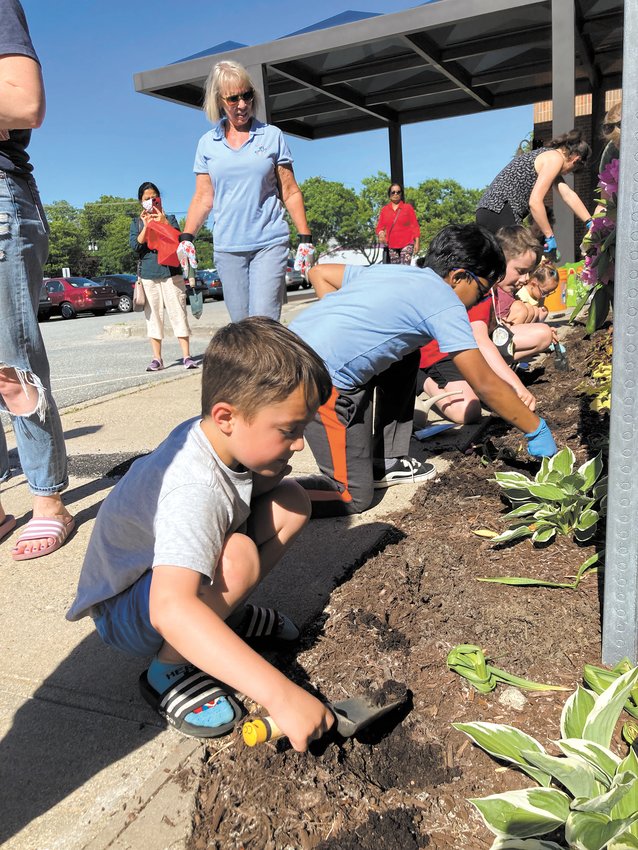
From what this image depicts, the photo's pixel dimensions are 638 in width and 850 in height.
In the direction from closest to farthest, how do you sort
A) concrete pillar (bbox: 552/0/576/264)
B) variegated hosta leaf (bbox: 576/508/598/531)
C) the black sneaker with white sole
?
variegated hosta leaf (bbox: 576/508/598/531), the black sneaker with white sole, concrete pillar (bbox: 552/0/576/264)

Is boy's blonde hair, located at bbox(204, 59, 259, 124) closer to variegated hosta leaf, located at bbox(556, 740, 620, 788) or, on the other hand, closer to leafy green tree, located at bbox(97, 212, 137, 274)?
variegated hosta leaf, located at bbox(556, 740, 620, 788)

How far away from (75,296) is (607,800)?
1050 inches

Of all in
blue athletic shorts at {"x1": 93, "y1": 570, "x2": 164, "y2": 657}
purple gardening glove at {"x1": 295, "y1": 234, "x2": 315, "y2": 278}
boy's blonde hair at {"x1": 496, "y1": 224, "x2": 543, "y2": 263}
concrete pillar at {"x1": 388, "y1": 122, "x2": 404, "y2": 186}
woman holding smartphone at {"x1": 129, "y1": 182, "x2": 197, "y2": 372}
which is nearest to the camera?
blue athletic shorts at {"x1": 93, "y1": 570, "x2": 164, "y2": 657}

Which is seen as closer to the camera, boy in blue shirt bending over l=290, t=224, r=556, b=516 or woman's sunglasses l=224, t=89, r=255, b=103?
boy in blue shirt bending over l=290, t=224, r=556, b=516

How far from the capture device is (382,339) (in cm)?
280

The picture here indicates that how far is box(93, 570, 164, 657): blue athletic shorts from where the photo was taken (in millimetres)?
1711

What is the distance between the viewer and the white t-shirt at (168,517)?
1503mm

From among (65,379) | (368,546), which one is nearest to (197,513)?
(368,546)

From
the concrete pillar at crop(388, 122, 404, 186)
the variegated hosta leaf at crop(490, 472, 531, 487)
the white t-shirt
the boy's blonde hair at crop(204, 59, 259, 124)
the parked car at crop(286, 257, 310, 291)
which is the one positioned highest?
the concrete pillar at crop(388, 122, 404, 186)

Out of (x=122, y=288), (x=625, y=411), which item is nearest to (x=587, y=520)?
(x=625, y=411)

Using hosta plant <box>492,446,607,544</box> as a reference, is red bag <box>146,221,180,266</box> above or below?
above

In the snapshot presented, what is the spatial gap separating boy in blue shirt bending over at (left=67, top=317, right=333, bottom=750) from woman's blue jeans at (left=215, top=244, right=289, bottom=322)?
7.46ft

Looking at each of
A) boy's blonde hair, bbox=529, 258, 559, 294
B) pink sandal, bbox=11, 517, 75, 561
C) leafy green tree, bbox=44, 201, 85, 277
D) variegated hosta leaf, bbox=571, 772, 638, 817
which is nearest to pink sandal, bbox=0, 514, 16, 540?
pink sandal, bbox=11, 517, 75, 561

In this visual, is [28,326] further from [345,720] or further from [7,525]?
[345,720]
